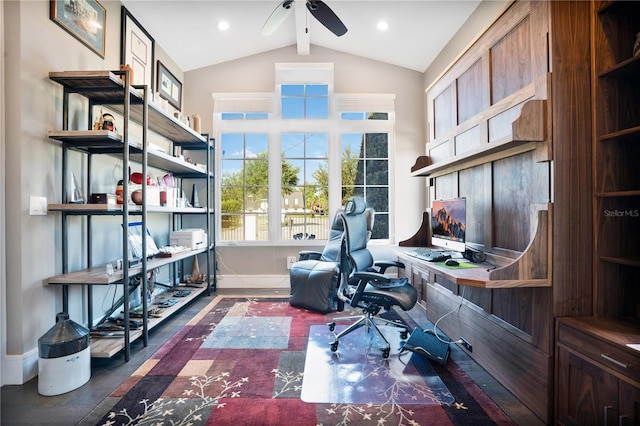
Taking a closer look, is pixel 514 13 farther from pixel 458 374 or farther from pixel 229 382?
pixel 229 382

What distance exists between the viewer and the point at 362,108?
164 inches

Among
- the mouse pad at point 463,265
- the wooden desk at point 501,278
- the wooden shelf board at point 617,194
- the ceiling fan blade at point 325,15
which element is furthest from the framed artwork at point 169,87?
the wooden shelf board at point 617,194

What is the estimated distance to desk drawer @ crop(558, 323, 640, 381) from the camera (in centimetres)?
116

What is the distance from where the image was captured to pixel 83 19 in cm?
235

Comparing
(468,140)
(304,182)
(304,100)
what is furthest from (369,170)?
(468,140)

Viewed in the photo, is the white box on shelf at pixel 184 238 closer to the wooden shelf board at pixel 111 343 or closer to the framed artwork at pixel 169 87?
the wooden shelf board at pixel 111 343

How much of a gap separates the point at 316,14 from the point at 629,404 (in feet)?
9.53

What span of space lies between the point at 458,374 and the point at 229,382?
150 centimetres

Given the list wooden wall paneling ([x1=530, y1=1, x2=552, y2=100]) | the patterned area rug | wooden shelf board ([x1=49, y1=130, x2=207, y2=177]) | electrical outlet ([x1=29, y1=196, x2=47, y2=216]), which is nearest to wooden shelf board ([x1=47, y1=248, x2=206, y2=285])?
electrical outlet ([x1=29, y1=196, x2=47, y2=216])

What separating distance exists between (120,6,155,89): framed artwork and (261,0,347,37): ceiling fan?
1.35 metres

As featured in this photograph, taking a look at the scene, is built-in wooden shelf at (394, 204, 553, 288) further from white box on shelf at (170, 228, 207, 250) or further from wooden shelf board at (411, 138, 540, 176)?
white box on shelf at (170, 228, 207, 250)

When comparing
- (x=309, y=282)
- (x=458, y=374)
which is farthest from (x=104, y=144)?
(x=458, y=374)

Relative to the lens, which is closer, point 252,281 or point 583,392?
point 583,392

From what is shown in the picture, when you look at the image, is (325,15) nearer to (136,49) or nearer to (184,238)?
(136,49)
